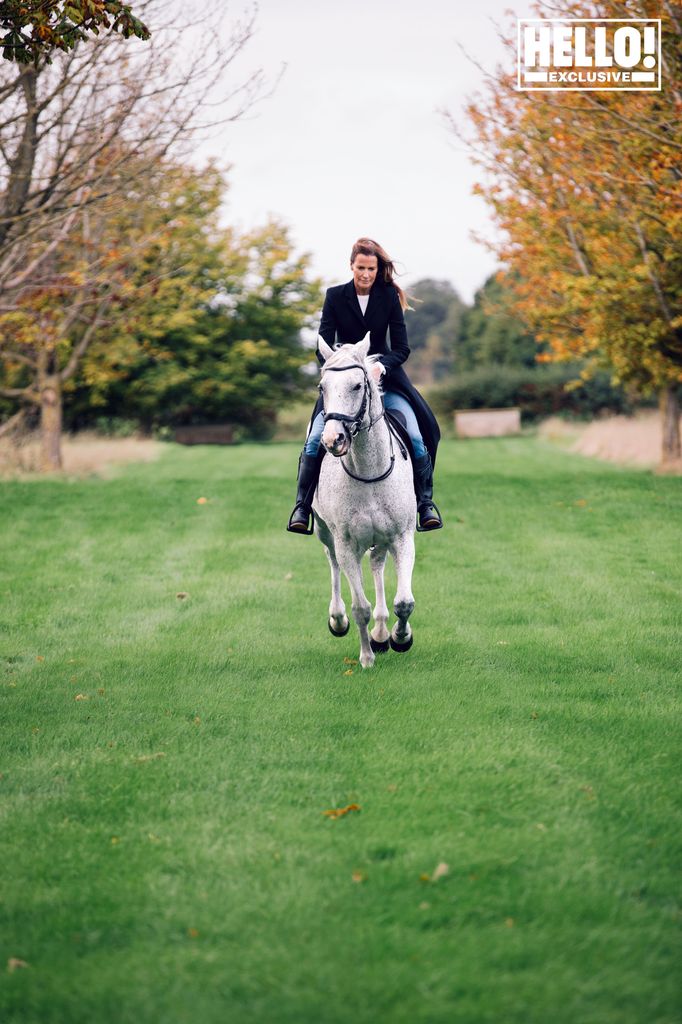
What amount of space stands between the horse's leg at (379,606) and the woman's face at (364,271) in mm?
2234

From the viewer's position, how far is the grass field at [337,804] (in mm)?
4098

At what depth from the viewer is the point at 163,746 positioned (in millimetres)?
7031

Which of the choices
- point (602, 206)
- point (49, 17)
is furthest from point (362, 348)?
point (602, 206)

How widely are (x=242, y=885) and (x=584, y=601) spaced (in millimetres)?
7321

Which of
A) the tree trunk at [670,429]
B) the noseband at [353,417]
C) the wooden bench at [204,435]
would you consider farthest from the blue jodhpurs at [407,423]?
the wooden bench at [204,435]

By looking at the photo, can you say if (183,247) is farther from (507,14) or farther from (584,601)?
(584,601)

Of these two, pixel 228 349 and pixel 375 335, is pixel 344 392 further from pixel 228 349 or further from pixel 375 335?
pixel 228 349

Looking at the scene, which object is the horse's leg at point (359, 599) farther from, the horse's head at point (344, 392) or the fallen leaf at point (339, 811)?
the fallen leaf at point (339, 811)

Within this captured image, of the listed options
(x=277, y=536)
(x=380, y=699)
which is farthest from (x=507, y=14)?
(x=380, y=699)

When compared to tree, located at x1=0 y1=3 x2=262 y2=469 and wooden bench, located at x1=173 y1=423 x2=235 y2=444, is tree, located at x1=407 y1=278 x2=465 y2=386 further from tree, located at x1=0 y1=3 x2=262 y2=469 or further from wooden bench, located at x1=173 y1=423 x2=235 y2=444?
tree, located at x1=0 y1=3 x2=262 y2=469

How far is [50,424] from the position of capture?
91.1 feet

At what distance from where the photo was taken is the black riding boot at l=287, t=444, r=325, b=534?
8.88 m

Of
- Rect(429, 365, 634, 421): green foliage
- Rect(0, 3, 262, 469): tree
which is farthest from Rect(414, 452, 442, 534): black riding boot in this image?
Rect(429, 365, 634, 421): green foliage

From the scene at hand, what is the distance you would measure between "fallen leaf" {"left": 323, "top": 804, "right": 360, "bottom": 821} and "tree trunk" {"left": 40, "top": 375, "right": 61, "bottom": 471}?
23326mm
